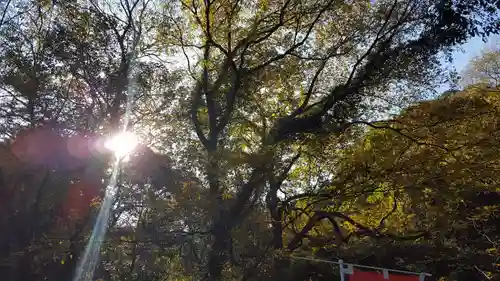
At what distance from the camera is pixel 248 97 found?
6.23 meters

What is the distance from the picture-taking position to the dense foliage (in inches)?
207

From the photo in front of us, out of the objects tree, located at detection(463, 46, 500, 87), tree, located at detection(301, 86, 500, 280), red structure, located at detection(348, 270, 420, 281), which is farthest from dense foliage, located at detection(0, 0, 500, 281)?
tree, located at detection(463, 46, 500, 87)

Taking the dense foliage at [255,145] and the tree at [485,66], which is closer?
the dense foliage at [255,145]

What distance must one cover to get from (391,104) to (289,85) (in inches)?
63.4

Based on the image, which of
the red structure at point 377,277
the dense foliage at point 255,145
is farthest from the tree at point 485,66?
the red structure at point 377,277

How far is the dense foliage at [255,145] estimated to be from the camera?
527 centimetres

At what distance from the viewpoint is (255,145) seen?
612 cm

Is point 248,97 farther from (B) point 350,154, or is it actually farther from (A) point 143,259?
(A) point 143,259

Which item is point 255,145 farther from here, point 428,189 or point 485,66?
point 485,66

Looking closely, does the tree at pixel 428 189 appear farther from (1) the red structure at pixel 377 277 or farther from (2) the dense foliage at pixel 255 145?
(1) the red structure at pixel 377 277

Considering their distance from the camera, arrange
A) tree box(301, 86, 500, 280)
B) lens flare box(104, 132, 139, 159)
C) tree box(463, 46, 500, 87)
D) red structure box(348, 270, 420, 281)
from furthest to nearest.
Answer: tree box(463, 46, 500, 87)
lens flare box(104, 132, 139, 159)
tree box(301, 86, 500, 280)
red structure box(348, 270, 420, 281)

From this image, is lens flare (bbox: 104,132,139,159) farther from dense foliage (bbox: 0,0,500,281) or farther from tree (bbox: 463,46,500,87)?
tree (bbox: 463,46,500,87)

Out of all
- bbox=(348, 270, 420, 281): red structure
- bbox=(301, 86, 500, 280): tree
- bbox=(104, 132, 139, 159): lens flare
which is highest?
bbox=(104, 132, 139, 159): lens flare

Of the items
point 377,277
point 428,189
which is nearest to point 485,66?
point 428,189
